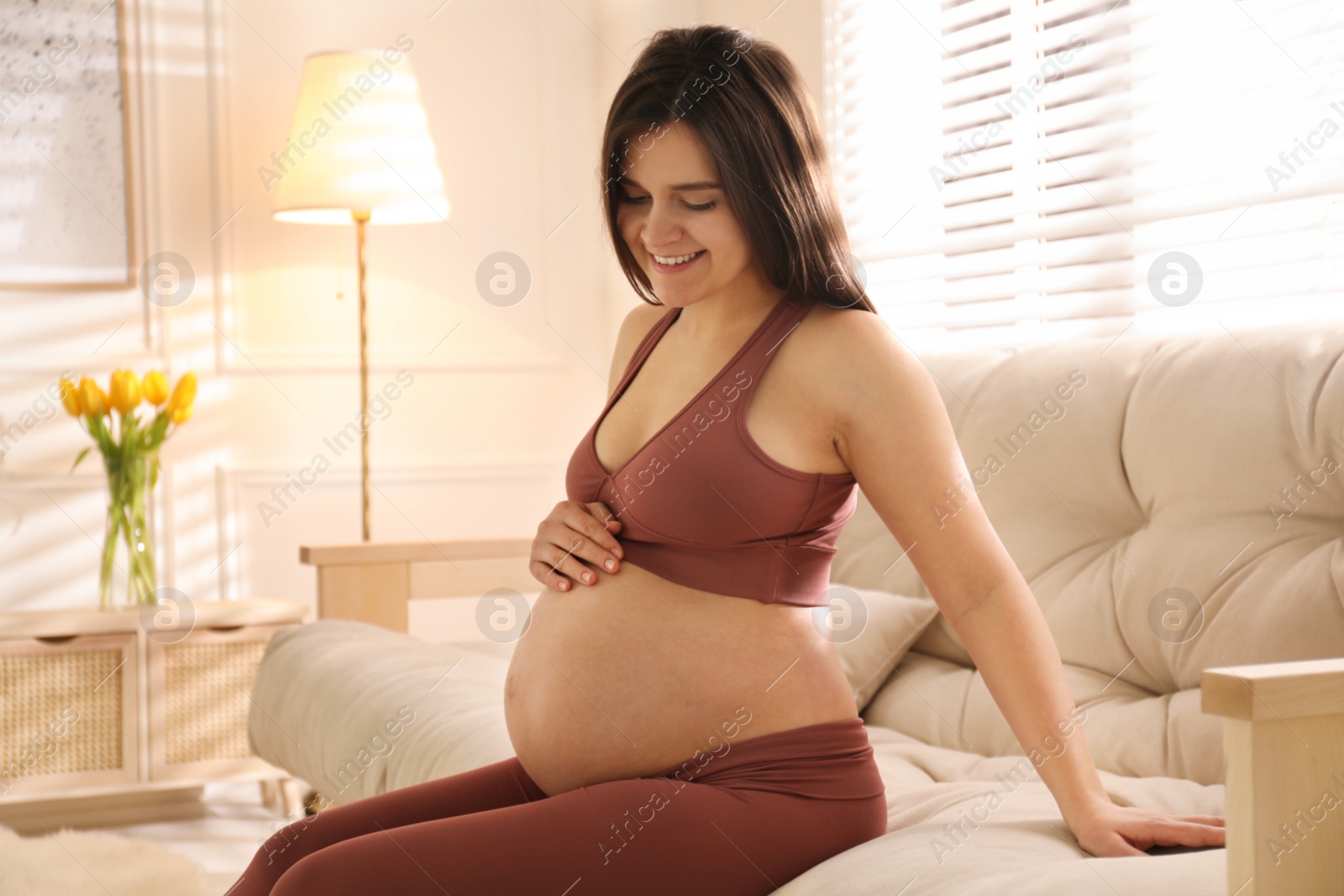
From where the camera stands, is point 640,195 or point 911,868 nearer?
point 911,868

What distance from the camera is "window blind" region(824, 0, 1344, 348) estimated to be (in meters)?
1.83

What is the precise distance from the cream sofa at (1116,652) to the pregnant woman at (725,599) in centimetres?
9

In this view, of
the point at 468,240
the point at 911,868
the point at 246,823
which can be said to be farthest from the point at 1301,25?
the point at 246,823

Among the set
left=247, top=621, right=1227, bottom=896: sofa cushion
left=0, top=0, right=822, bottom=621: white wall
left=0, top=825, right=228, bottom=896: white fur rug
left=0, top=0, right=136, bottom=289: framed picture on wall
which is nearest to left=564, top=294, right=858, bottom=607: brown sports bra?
left=247, top=621, right=1227, bottom=896: sofa cushion

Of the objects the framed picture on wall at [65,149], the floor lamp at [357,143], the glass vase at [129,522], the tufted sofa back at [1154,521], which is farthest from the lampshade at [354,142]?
the tufted sofa back at [1154,521]

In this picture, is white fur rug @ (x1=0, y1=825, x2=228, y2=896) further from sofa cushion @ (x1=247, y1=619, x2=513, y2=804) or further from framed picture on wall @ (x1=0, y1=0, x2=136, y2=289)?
framed picture on wall @ (x1=0, y1=0, x2=136, y2=289)

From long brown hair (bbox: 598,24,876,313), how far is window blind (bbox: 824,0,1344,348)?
809mm

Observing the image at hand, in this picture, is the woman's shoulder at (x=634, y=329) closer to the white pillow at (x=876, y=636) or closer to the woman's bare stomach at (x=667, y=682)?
the woman's bare stomach at (x=667, y=682)

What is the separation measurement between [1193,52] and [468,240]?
2.08 meters

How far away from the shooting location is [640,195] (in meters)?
1.20

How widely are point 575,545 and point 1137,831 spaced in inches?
20.5

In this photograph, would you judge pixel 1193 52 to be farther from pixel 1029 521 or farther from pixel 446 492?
pixel 446 492

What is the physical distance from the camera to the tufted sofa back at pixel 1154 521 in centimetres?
137

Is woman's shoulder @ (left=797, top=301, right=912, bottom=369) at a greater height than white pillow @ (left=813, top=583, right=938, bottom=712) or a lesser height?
greater
